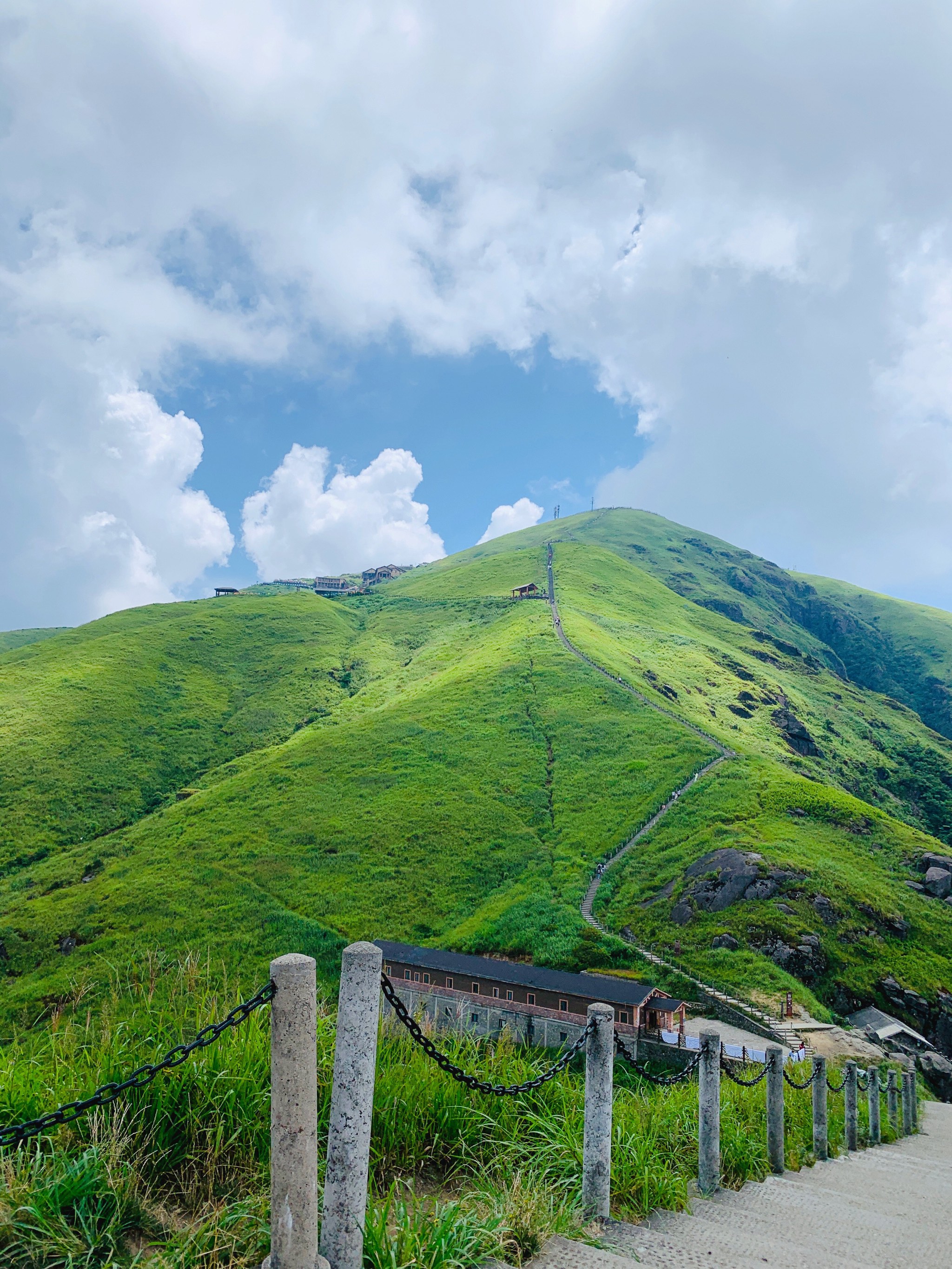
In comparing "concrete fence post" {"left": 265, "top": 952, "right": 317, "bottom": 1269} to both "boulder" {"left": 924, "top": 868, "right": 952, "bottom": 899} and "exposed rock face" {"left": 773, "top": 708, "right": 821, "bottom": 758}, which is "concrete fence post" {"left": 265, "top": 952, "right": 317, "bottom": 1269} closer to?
"boulder" {"left": 924, "top": 868, "right": 952, "bottom": 899}

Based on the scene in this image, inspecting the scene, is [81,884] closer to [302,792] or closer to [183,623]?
[302,792]

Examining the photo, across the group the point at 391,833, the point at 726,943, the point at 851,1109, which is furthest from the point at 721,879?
the point at 851,1109

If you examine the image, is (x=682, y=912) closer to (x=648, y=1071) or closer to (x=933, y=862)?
(x=933, y=862)

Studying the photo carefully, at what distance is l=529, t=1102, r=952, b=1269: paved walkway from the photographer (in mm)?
4027

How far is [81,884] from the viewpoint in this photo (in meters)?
52.4

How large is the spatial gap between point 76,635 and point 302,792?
243 ft

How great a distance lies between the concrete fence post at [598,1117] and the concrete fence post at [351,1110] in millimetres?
1779

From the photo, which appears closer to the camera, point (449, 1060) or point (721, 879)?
point (449, 1060)

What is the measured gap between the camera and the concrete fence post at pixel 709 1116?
18.9 ft

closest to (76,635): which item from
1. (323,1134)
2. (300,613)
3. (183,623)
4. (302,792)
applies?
(183,623)

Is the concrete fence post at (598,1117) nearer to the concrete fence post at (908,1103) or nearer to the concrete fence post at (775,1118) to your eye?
the concrete fence post at (775,1118)

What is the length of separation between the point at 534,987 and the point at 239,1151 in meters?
28.6

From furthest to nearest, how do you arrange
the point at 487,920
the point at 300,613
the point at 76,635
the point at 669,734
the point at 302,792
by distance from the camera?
the point at 300,613 < the point at 76,635 < the point at 669,734 < the point at 302,792 < the point at 487,920

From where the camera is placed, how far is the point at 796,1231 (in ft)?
16.2
